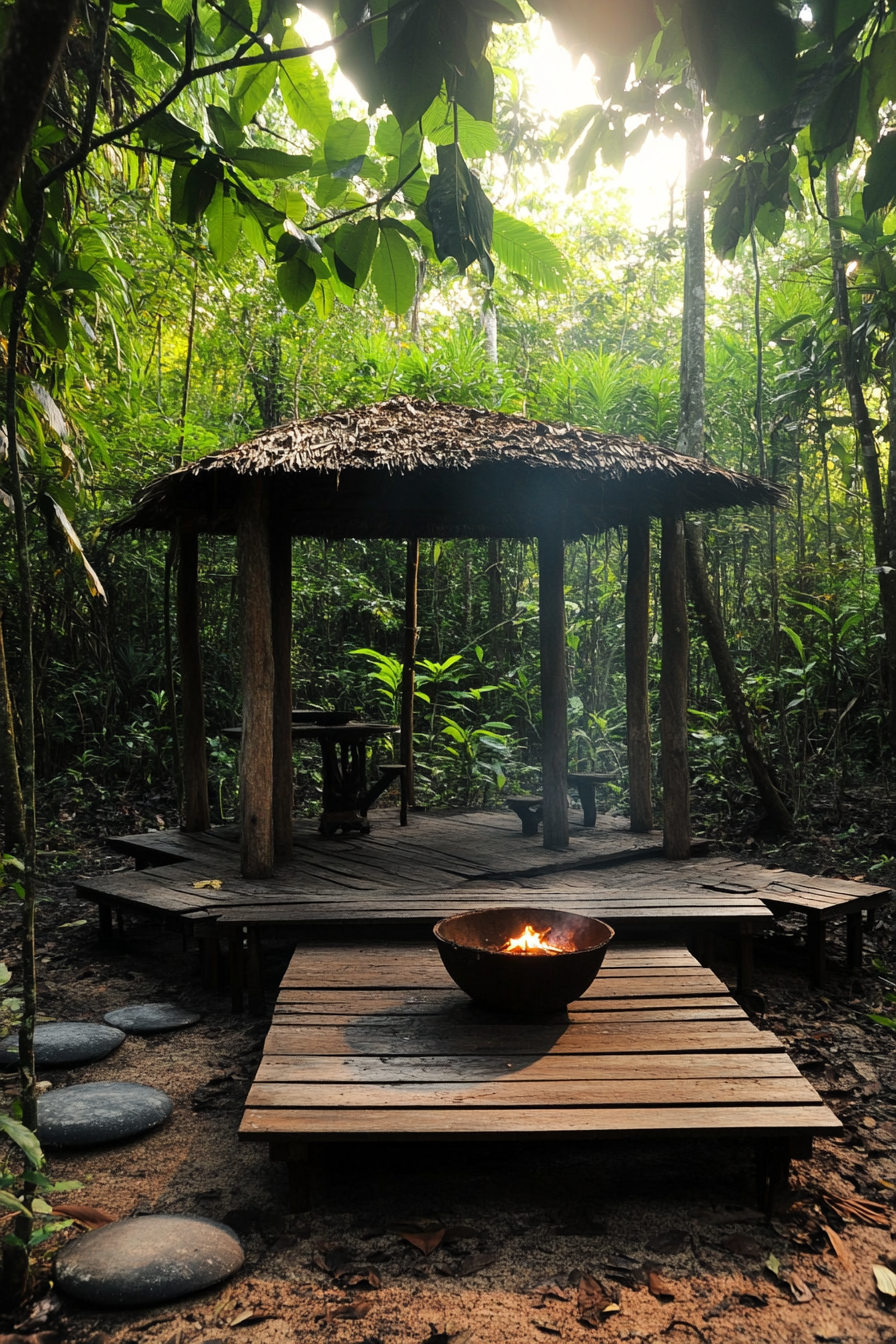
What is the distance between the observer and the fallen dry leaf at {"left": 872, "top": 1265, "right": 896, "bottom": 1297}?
225 cm

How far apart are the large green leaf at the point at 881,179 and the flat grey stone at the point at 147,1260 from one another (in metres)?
2.53

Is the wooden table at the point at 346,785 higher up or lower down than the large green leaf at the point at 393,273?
lower down

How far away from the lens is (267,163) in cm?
138

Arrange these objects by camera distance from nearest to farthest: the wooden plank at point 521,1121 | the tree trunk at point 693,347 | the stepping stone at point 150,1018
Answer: the wooden plank at point 521,1121, the stepping stone at point 150,1018, the tree trunk at point 693,347

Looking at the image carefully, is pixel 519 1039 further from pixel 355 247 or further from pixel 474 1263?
pixel 355 247

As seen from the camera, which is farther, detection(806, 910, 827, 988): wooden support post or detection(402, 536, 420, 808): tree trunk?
detection(402, 536, 420, 808): tree trunk

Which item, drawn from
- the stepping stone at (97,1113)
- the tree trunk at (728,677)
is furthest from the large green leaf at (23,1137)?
the tree trunk at (728,677)

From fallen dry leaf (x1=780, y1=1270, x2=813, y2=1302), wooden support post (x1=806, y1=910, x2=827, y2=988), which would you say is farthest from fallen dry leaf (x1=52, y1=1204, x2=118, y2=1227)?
wooden support post (x1=806, y1=910, x2=827, y2=988)

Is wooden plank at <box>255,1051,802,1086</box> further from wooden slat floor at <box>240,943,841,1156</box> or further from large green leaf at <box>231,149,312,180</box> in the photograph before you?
large green leaf at <box>231,149,312,180</box>

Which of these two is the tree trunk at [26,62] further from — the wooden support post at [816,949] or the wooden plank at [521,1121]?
the wooden support post at [816,949]

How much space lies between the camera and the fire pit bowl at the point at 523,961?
3115 mm

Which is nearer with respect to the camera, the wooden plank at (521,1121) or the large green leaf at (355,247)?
the large green leaf at (355,247)

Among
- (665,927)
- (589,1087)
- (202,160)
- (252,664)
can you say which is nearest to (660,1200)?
(589,1087)

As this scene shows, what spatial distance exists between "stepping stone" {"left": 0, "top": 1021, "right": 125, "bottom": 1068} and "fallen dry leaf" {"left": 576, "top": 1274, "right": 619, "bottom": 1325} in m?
2.27
